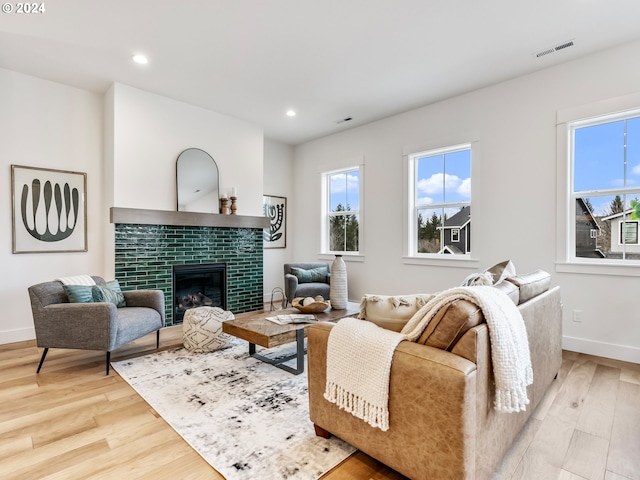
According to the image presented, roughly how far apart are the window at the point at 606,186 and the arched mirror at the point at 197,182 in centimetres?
408

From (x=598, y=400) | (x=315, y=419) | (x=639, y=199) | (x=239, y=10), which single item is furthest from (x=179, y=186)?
(x=639, y=199)

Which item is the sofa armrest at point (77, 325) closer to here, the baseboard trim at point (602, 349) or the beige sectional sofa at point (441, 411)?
the beige sectional sofa at point (441, 411)

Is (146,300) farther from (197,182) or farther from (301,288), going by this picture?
(301,288)

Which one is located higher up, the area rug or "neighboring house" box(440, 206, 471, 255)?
"neighboring house" box(440, 206, 471, 255)

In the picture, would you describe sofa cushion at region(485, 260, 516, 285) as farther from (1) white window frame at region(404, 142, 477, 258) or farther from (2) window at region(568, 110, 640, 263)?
(1) white window frame at region(404, 142, 477, 258)

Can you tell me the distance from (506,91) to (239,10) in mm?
2837

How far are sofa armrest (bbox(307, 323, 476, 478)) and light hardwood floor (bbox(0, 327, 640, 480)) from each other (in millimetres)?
239

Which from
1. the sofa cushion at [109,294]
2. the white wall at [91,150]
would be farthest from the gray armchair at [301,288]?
the sofa cushion at [109,294]

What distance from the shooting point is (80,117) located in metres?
3.92

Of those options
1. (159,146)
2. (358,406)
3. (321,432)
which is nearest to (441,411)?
(358,406)

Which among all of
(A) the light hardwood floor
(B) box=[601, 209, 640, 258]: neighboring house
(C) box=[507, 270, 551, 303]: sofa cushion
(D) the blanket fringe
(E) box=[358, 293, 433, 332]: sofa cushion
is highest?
(B) box=[601, 209, 640, 258]: neighboring house

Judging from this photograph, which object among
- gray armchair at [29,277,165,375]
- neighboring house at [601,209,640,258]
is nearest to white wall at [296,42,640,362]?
neighboring house at [601,209,640,258]

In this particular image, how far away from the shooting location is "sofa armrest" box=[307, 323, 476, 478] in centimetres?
120

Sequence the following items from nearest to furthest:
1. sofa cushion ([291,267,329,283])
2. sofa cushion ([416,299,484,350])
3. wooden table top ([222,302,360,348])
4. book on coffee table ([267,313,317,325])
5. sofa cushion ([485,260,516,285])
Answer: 1. sofa cushion ([416,299,484,350])
2. sofa cushion ([485,260,516,285])
3. wooden table top ([222,302,360,348])
4. book on coffee table ([267,313,317,325])
5. sofa cushion ([291,267,329,283])
